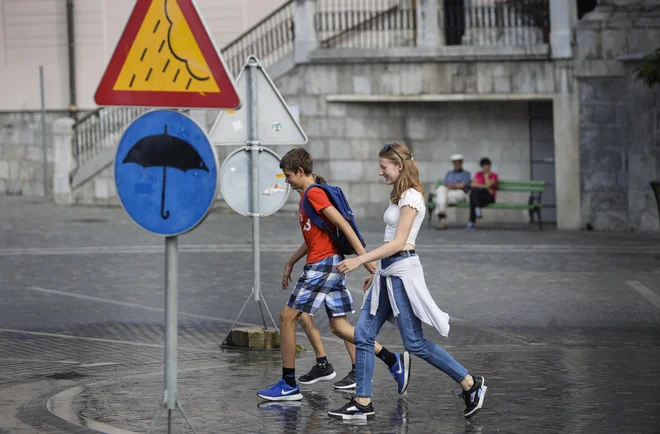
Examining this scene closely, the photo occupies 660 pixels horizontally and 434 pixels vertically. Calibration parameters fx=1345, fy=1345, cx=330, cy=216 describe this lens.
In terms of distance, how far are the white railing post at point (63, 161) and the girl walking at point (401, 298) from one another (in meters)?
20.4

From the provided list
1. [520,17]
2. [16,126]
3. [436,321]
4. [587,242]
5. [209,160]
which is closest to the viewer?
[209,160]

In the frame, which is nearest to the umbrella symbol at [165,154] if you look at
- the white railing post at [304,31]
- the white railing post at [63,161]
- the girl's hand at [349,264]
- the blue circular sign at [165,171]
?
the blue circular sign at [165,171]

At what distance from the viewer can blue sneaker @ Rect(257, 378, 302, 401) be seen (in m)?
8.18

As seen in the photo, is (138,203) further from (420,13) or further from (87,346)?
(420,13)

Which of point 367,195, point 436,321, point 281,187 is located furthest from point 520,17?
point 436,321

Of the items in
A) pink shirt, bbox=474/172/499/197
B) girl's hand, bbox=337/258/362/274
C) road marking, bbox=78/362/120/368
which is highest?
pink shirt, bbox=474/172/499/197

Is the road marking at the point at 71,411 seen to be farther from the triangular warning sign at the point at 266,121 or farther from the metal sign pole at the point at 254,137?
the triangular warning sign at the point at 266,121

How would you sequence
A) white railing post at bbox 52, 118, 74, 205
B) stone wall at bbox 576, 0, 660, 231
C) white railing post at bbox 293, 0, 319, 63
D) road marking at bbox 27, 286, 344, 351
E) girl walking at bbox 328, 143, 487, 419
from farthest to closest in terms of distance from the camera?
white railing post at bbox 52, 118, 74, 205, white railing post at bbox 293, 0, 319, 63, stone wall at bbox 576, 0, 660, 231, road marking at bbox 27, 286, 344, 351, girl walking at bbox 328, 143, 487, 419

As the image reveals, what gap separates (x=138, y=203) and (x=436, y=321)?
211 cm

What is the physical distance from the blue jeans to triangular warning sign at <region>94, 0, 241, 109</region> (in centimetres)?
183

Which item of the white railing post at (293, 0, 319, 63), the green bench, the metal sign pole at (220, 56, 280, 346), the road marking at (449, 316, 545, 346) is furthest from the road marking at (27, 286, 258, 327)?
the white railing post at (293, 0, 319, 63)

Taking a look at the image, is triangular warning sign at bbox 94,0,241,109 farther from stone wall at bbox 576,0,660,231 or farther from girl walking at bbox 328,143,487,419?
stone wall at bbox 576,0,660,231

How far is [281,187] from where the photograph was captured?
10930mm

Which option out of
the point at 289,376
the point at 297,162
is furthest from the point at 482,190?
the point at 289,376
